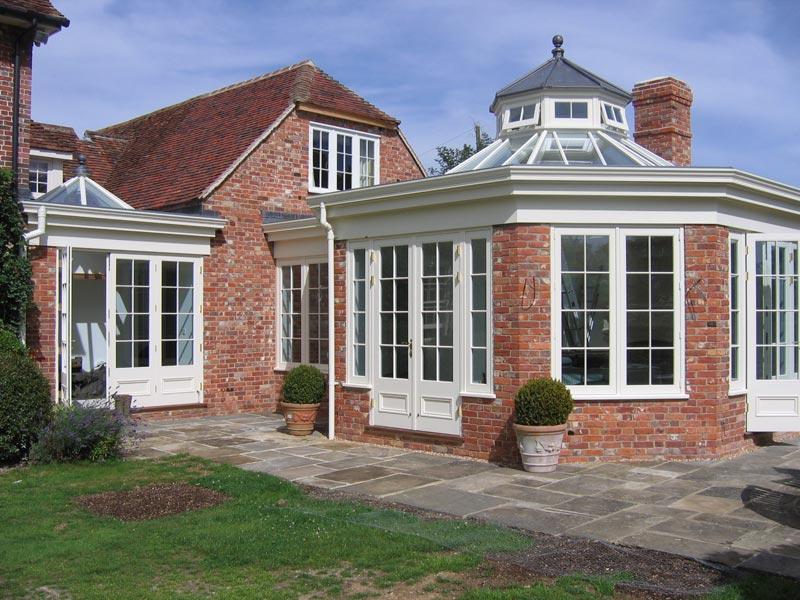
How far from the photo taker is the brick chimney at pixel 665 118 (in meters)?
12.8

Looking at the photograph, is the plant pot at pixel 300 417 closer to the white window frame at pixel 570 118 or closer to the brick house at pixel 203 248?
the brick house at pixel 203 248

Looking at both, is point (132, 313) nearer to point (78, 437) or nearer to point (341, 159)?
point (78, 437)

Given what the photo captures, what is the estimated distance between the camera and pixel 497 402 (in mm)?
9281

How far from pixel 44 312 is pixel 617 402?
8.52 meters

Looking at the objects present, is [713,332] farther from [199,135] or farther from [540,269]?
[199,135]

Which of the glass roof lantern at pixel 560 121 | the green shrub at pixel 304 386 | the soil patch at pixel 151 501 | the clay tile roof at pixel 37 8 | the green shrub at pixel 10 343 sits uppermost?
the clay tile roof at pixel 37 8

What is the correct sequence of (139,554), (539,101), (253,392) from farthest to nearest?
(253,392), (539,101), (139,554)

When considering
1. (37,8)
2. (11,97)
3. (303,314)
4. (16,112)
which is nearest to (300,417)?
(303,314)

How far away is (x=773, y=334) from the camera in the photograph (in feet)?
33.7

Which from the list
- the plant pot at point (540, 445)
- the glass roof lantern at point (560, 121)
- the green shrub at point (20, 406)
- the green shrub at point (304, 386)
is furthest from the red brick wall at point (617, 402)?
the green shrub at point (20, 406)

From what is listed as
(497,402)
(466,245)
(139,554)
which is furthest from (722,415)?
(139,554)

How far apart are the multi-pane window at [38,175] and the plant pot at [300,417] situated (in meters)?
9.27

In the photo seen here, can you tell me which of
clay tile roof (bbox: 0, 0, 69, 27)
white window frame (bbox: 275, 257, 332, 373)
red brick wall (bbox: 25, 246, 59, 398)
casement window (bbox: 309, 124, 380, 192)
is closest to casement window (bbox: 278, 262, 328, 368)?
white window frame (bbox: 275, 257, 332, 373)

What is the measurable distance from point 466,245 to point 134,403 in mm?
6535
